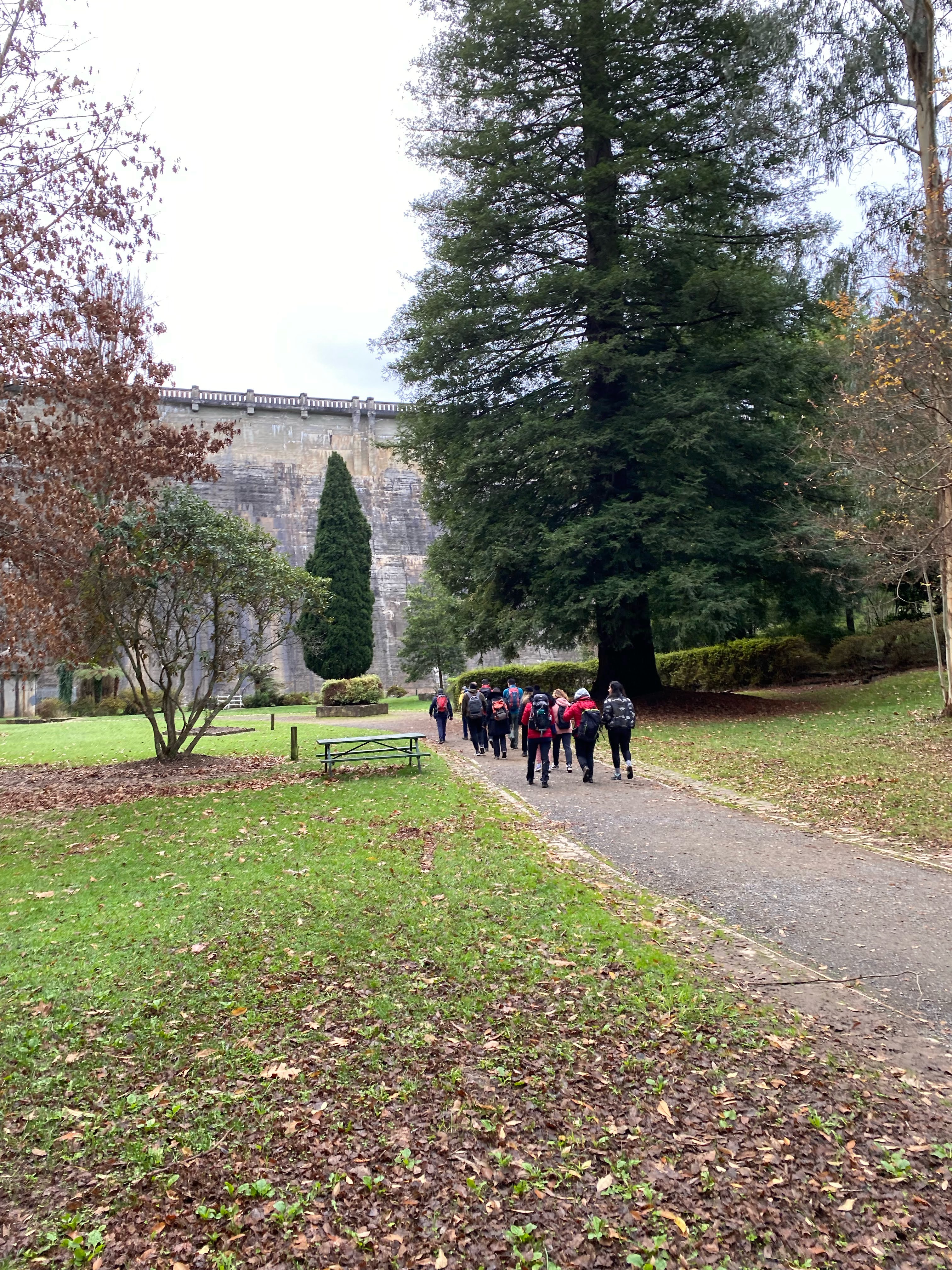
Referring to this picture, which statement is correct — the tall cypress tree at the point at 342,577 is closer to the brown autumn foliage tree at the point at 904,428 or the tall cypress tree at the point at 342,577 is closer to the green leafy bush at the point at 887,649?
the green leafy bush at the point at 887,649

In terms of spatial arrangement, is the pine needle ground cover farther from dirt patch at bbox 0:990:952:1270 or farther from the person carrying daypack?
the person carrying daypack

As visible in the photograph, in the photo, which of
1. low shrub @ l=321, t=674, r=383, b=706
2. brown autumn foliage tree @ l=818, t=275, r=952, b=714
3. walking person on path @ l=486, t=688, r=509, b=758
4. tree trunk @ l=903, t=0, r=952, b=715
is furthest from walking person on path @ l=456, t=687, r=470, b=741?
low shrub @ l=321, t=674, r=383, b=706

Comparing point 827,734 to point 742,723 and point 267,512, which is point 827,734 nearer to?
point 742,723

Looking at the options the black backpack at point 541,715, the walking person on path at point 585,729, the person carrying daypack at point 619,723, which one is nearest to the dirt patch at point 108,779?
the black backpack at point 541,715

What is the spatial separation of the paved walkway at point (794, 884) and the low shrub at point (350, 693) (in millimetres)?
19869

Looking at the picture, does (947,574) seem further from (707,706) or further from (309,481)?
(309,481)

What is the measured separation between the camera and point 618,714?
11750 millimetres

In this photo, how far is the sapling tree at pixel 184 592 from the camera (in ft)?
43.4

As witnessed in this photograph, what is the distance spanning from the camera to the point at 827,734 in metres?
14.5

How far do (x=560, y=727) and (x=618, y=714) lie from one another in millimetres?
1267

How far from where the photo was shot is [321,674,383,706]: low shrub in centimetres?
2952

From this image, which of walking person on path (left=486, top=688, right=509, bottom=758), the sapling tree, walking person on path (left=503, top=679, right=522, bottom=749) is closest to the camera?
the sapling tree

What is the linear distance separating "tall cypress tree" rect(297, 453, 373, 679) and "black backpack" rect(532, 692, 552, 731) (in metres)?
24.9

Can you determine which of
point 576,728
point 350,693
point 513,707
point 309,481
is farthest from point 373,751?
point 309,481
